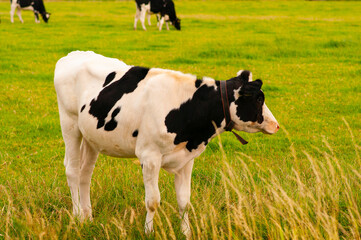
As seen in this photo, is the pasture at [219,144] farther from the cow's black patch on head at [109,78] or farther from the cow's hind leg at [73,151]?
the cow's black patch on head at [109,78]

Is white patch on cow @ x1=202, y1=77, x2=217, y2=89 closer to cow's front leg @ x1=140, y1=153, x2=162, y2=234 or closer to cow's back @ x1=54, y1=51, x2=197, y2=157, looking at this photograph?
cow's back @ x1=54, y1=51, x2=197, y2=157

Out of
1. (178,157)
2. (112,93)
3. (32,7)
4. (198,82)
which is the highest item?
(198,82)

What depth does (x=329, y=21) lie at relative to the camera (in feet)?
98.2

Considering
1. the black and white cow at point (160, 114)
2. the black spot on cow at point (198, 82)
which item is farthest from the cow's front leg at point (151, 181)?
the black spot on cow at point (198, 82)

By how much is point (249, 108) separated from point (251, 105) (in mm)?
29

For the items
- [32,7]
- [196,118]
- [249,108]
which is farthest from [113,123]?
[32,7]

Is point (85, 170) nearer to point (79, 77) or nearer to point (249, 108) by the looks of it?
point (79, 77)

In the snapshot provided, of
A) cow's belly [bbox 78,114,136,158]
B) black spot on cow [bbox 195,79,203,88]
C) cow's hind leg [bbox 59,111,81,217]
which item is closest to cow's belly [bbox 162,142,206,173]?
cow's belly [bbox 78,114,136,158]

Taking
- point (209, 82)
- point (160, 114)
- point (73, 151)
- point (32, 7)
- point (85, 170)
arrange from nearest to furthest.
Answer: point (160, 114) < point (209, 82) < point (73, 151) < point (85, 170) < point (32, 7)

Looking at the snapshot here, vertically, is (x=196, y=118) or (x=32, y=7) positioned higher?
(x=196, y=118)

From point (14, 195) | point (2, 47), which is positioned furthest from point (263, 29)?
point (14, 195)

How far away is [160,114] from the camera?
421cm

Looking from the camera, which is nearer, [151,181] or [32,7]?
[151,181]

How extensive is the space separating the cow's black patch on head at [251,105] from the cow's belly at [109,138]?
36.3 inches
